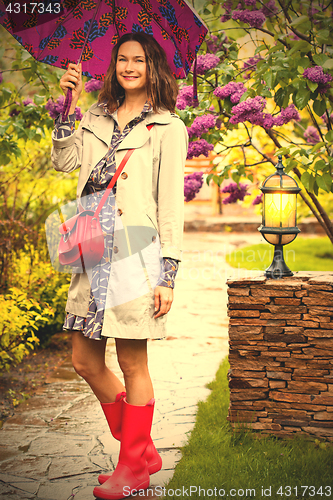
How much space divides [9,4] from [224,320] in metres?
3.96

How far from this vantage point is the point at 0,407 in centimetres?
323

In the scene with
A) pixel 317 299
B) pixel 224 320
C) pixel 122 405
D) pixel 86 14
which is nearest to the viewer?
pixel 122 405

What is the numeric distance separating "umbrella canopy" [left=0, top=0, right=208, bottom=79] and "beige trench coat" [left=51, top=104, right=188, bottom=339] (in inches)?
16.0

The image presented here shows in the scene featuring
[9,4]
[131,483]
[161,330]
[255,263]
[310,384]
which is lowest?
[131,483]

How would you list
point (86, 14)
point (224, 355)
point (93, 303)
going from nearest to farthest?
point (93, 303) → point (86, 14) → point (224, 355)

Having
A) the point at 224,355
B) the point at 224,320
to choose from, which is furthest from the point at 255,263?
the point at 224,355

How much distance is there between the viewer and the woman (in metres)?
2.00

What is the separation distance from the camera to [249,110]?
2.72 meters

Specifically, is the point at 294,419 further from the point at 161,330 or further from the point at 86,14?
the point at 86,14

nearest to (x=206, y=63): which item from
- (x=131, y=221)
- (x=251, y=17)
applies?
(x=251, y=17)

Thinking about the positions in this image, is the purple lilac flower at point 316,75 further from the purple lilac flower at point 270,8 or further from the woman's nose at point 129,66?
the woman's nose at point 129,66

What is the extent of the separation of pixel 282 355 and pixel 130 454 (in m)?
1.02

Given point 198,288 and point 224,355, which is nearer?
point 224,355

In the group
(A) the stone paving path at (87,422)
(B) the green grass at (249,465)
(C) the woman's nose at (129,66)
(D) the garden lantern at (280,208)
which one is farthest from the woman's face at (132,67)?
(B) the green grass at (249,465)
